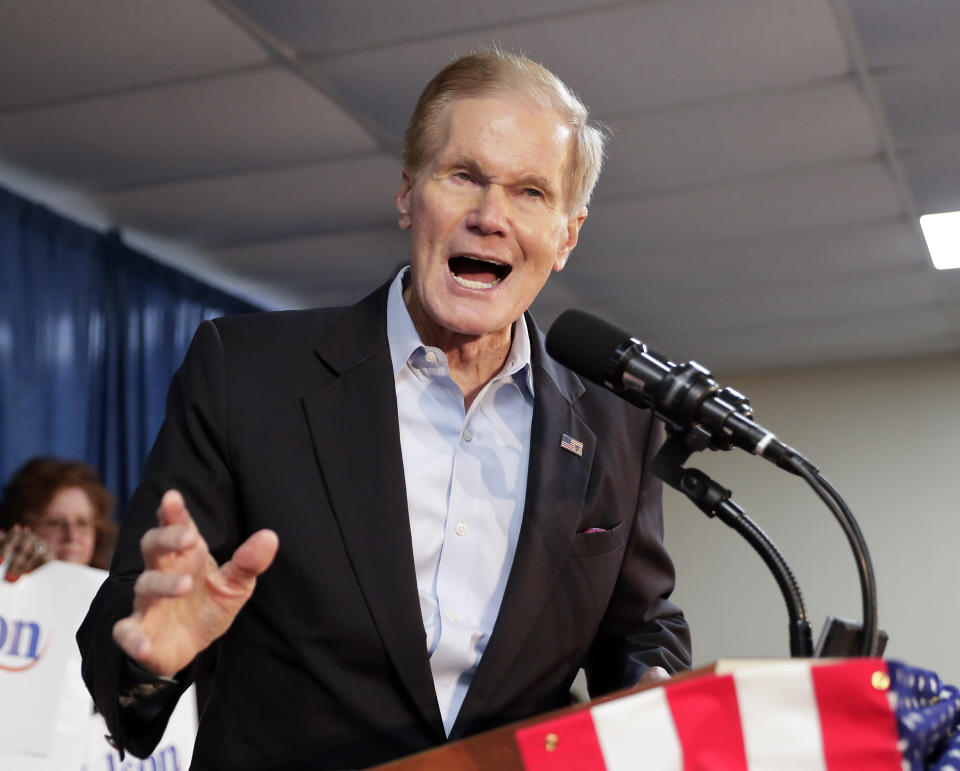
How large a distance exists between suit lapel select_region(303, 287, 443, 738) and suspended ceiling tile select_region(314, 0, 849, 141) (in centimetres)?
196

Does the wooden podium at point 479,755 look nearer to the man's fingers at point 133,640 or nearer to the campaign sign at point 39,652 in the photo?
the man's fingers at point 133,640

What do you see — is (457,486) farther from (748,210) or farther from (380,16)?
(748,210)

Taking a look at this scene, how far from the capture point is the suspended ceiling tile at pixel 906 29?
120 inches

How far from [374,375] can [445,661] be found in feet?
1.16

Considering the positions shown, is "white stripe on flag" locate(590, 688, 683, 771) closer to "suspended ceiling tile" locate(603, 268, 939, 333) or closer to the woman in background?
the woman in background

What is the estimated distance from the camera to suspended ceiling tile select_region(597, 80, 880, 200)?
364 cm

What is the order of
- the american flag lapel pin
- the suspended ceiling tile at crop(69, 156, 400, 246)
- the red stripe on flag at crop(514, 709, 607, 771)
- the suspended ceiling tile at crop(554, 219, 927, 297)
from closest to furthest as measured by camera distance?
the red stripe on flag at crop(514, 709, 607, 771), the american flag lapel pin, the suspended ceiling tile at crop(69, 156, 400, 246), the suspended ceiling tile at crop(554, 219, 927, 297)

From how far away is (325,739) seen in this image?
1.21m

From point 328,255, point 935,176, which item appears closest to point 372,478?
point 935,176

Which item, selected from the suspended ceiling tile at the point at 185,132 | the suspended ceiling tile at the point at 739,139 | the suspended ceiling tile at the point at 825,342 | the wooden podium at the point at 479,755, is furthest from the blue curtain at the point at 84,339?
the wooden podium at the point at 479,755

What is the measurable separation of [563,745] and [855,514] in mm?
6864

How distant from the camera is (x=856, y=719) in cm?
72

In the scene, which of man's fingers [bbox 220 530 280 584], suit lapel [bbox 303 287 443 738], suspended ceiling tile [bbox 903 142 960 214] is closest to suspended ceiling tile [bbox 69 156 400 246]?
suspended ceiling tile [bbox 903 142 960 214]

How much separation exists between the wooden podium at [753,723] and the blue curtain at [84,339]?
4.01 metres
